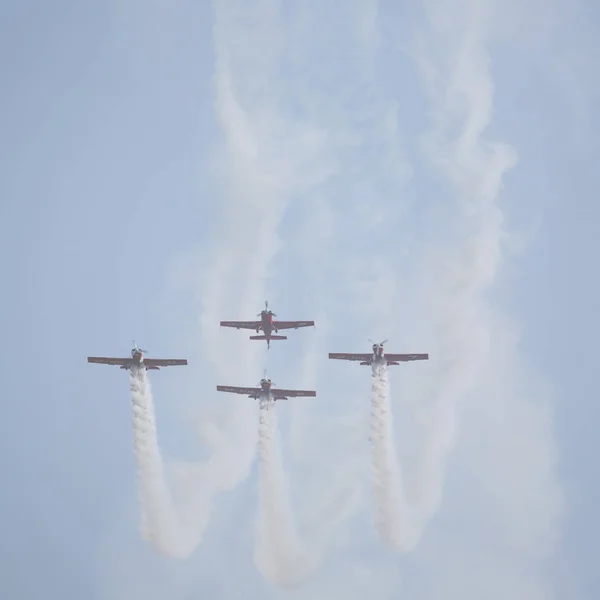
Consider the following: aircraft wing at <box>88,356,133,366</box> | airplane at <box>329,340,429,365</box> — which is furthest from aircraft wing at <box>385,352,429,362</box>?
aircraft wing at <box>88,356,133,366</box>

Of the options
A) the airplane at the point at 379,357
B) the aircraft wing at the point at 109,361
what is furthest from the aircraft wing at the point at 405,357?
the aircraft wing at the point at 109,361

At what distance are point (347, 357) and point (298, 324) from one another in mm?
5181

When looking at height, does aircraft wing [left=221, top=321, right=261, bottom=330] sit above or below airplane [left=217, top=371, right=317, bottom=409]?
above

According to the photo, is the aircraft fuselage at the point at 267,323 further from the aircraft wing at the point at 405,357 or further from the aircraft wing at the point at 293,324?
the aircraft wing at the point at 405,357

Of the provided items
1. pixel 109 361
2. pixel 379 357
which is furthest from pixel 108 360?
pixel 379 357

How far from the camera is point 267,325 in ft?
415

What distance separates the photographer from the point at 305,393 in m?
129

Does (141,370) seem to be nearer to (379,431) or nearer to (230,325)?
(230,325)

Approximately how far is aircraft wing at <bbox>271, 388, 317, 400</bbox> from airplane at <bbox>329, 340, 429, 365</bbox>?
379 cm

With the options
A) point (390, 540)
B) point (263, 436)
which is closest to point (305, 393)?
point (263, 436)

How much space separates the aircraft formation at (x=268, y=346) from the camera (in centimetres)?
12406

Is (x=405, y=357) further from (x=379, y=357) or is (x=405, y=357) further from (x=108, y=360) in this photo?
(x=108, y=360)

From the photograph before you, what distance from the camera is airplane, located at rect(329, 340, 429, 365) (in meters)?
124

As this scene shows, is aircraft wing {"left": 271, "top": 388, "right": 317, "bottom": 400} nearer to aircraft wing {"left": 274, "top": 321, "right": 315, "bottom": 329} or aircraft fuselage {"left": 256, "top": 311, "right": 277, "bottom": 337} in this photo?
aircraft fuselage {"left": 256, "top": 311, "right": 277, "bottom": 337}
